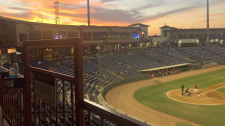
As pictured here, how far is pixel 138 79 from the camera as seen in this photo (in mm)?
39375

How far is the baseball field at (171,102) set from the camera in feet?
67.6

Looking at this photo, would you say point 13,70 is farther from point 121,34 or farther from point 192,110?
point 121,34

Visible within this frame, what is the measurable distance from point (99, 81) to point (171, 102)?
1219 centimetres

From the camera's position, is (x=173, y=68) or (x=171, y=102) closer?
(x=171, y=102)

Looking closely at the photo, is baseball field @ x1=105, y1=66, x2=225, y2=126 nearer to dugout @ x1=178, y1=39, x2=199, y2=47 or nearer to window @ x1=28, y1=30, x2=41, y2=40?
window @ x1=28, y1=30, x2=41, y2=40

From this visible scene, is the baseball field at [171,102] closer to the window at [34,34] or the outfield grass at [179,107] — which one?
the outfield grass at [179,107]

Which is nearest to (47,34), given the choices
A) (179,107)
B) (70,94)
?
(179,107)

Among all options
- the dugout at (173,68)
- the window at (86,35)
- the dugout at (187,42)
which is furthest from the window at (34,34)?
the dugout at (187,42)

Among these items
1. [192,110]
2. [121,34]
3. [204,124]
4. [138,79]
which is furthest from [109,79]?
[121,34]

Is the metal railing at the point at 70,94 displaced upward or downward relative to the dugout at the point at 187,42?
downward

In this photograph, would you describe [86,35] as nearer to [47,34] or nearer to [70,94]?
[47,34]

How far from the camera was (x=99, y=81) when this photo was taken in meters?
32.8

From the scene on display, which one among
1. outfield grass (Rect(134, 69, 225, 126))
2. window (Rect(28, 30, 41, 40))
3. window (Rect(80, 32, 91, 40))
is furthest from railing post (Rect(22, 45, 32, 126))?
window (Rect(80, 32, 91, 40))

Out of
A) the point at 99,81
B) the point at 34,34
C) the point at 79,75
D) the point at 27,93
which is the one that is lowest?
the point at 99,81
